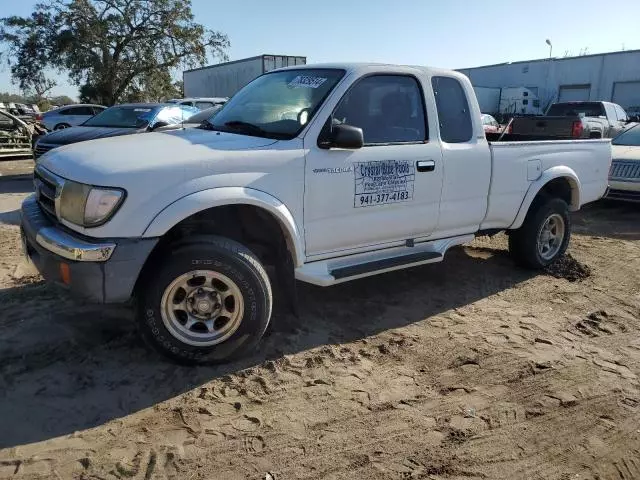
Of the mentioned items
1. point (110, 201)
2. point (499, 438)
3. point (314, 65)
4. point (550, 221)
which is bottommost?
point (499, 438)

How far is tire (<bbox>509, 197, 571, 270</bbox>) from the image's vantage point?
5695 mm

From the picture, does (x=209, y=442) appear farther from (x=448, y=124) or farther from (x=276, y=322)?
(x=448, y=124)

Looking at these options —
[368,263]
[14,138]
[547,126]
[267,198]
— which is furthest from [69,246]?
[14,138]

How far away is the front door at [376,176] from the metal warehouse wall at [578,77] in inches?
1220

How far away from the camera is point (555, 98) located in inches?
1347

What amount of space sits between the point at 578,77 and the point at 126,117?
30.1m

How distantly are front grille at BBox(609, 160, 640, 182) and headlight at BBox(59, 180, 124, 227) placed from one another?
333 inches

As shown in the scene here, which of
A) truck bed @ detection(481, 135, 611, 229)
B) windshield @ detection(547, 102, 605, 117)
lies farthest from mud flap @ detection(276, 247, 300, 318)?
windshield @ detection(547, 102, 605, 117)

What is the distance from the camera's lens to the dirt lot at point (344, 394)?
2770 mm

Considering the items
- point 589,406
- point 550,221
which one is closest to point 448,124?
point 550,221

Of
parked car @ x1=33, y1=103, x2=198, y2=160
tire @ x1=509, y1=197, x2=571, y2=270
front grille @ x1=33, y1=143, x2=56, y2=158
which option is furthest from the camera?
front grille @ x1=33, y1=143, x2=56, y2=158

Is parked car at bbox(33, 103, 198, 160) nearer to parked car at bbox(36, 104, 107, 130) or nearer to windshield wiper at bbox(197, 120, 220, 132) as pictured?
windshield wiper at bbox(197, 120, 220, 132)

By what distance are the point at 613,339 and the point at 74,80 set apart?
112 ft

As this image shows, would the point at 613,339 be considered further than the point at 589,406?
Yes
